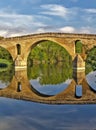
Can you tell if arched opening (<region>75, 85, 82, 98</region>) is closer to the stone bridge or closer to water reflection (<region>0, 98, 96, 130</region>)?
water reflection (<region>0, 98, 96, 130</region>)

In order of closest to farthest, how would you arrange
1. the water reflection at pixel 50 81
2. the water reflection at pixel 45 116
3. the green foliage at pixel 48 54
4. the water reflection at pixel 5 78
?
1. the water reflection at pixel 45 116
2. the water reflection at pixel 50 81
3. the water reflection at pixel 5 78
4. the green foliage at pixel 48 54

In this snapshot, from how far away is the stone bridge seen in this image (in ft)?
180

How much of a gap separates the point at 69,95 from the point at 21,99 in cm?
389

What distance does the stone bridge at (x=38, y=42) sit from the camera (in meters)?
54.9

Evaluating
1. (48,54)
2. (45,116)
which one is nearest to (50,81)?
(45,116)

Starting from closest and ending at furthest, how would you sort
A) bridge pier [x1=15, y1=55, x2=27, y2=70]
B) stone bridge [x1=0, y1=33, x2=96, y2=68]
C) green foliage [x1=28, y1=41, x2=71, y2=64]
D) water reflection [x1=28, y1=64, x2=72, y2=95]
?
water reflection [x1=28, y1=64, x2=72, y2=95]
stone bridge [x1=0, y1=33, x2=96, y2=68]
bridge pier [x1=15, y1=55, x2=27, y2=70]
green foliage [x1=28, y1=41, x2=71, y2=64]

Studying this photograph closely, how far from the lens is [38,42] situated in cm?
6153

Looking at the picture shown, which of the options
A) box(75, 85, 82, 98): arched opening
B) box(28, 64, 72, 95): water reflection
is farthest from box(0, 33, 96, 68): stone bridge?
box(75, 85, 82, 98): arched opening

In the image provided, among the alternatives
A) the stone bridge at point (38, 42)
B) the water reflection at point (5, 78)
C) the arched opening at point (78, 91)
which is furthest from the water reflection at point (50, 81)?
the stone bridge at point (38, 42)

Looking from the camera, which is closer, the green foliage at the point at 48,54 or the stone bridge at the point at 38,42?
the stone bridge at the point at 38,42

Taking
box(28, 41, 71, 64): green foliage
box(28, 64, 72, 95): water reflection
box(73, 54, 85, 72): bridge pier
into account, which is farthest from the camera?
box(28, 41, 71, 64): green foliage

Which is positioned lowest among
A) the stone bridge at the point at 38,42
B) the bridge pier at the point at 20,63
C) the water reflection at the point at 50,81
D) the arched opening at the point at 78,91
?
the water reflection at the point at 50,81

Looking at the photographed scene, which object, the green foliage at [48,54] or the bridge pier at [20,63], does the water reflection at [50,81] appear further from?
the green foliage at [48,54]

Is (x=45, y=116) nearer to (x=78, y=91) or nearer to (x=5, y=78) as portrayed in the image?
(x=78, y=91)
